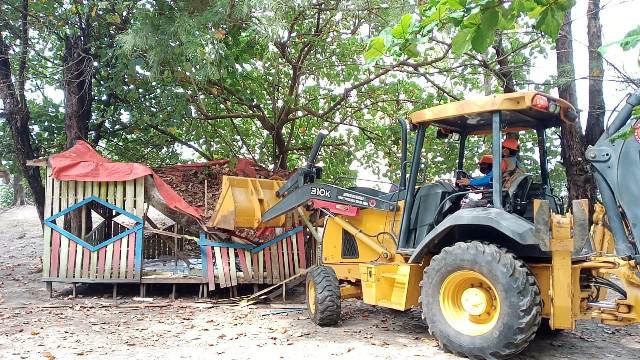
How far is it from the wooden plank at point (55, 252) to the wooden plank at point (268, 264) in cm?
349

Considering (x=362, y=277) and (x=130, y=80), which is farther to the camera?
(x=130, y=80)

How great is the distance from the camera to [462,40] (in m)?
2.99

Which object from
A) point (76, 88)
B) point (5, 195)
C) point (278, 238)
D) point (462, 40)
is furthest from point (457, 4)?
point (5, 195)

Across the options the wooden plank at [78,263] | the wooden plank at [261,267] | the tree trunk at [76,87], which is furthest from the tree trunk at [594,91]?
the tree trunk at [76,87]

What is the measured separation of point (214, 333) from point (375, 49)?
4.70m

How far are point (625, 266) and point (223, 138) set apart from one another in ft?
31.1

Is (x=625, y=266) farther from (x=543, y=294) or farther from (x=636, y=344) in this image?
(x=636, y=344)

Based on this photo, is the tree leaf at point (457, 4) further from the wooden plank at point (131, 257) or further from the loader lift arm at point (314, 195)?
the wooden plank at point (131, 257)

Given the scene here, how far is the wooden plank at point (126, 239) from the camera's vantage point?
30.5 feet

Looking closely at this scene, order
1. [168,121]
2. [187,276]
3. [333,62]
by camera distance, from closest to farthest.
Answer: [187,276], [168,121], [333,62]

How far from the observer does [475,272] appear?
5496 millimetres

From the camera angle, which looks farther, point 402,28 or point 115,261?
point 115,261

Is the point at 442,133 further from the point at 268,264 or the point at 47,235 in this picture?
the point at 47,235

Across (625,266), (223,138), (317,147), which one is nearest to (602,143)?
(625,266)
